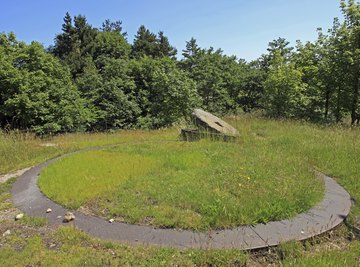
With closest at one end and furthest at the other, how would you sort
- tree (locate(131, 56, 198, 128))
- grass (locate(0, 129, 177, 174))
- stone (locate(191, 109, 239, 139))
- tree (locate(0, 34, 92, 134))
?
1. grass (locate(0, 129, 177, 174))
2. stone (locate(191, 109, 239, 139))
3. tree (locate(0, 34, 92, 134))
4. tree (locate(131, 56, 198, 128))

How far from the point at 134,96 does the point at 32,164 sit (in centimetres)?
1474

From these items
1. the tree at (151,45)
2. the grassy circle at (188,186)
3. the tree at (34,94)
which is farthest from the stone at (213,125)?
the tree at (151,45)

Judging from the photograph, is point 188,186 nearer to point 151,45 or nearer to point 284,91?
point 284,91

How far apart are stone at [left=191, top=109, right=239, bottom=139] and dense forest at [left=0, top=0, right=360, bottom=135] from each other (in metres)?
6.32

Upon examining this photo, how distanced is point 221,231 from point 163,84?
16817mm

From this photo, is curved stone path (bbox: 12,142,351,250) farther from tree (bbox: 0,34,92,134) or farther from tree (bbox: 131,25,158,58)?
tree (bbox: 131,25,158,58)

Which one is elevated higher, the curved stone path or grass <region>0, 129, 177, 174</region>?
grass <region>0, 129, 177, 174</region>

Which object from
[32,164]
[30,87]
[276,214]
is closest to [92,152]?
[32,164]

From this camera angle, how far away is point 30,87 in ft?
53.5

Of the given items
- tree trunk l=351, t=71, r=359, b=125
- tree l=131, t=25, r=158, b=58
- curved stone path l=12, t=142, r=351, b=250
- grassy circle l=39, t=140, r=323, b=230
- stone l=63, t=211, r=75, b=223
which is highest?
tree l=131, t=25, r=158, b=58

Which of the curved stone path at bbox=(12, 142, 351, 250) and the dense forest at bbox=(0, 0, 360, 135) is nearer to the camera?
the curved stone path at bbox=(12, 142, 351, 250)

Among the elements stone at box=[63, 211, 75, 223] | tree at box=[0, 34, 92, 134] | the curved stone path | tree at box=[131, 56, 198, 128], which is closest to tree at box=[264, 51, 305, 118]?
tree at box=[131, 56, 198, 128]

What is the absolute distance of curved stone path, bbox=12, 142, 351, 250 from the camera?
3.35 m

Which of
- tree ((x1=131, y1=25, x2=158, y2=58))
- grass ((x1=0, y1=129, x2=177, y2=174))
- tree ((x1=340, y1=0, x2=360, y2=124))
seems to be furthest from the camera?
tree ((x1=131, y1=25, x2=158, y2=58))
